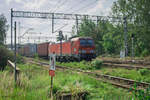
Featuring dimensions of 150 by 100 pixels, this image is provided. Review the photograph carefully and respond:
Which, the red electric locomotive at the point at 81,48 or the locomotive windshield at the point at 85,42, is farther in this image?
the locomotive windshield at the point at 85,42

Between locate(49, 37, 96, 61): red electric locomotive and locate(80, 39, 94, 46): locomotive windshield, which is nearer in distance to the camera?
locate(49, 37, 96, 61): red electric locomotive

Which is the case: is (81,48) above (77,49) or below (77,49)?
above

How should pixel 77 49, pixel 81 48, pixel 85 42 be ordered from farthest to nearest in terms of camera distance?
1. pixel 85 42
2. pixel 77 49
3. pixel 81 48

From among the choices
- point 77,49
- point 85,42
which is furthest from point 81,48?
point 85,42

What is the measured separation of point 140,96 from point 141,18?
28.2 meters

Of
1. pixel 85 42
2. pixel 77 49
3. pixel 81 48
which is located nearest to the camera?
pixel 81 48

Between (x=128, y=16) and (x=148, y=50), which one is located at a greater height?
(x=128, y=16)

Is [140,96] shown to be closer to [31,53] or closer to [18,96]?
[18,96]

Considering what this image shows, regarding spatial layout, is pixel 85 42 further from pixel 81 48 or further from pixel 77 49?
pixel 77 49

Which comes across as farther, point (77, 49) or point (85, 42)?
point (85, 42)

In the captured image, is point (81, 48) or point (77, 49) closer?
point (81, 48)

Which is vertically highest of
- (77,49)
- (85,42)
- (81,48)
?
(85,42)

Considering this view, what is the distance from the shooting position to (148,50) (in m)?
28.3

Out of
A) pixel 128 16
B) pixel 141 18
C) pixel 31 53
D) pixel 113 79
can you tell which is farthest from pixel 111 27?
pixel 113 79
